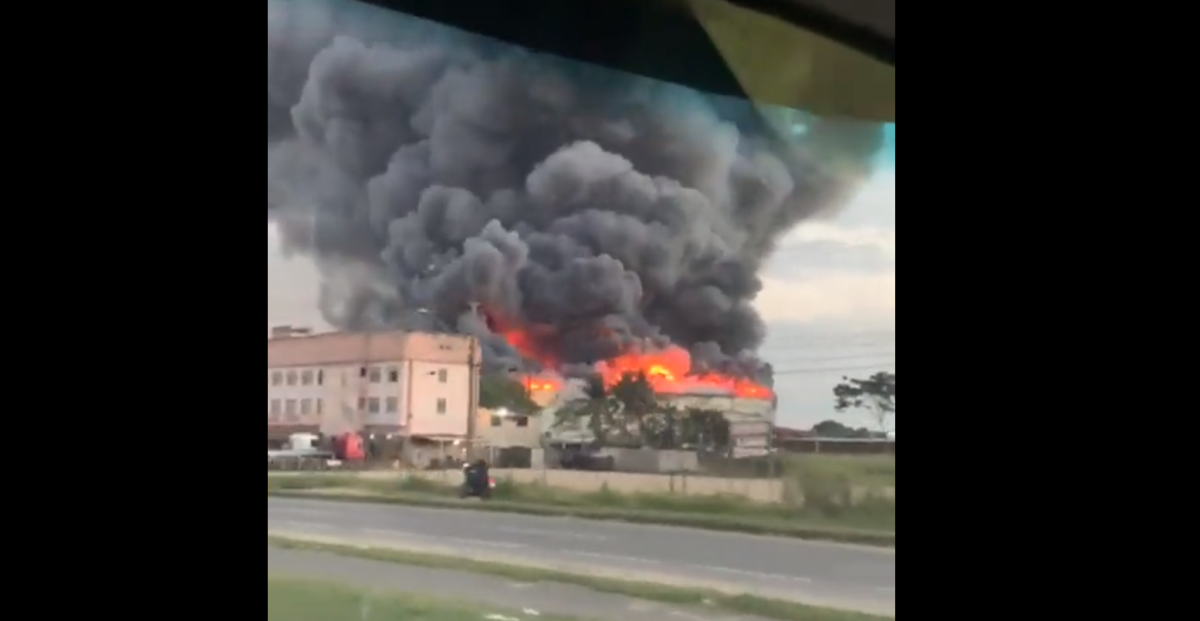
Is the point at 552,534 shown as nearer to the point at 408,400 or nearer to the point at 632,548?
the point at 632,548

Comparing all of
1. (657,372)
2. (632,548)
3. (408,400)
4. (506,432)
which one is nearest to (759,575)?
(632,548)

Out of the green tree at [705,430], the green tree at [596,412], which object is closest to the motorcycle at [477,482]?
the green tree at [596,412]

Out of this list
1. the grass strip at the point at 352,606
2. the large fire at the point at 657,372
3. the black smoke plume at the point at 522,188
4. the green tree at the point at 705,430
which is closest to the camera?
the grass strip at the point at 352,606

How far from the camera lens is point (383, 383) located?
118 cm

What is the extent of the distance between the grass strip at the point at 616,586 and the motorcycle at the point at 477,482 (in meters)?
0.08

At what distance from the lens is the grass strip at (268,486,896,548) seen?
1170mm

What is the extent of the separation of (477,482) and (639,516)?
0.23 m

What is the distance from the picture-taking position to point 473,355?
1242 mm

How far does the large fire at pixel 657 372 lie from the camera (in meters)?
1.28

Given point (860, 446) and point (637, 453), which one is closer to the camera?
point (637, 453)

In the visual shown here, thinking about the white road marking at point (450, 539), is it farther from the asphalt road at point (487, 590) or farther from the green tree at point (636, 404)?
the green tree at point (636, 404)
